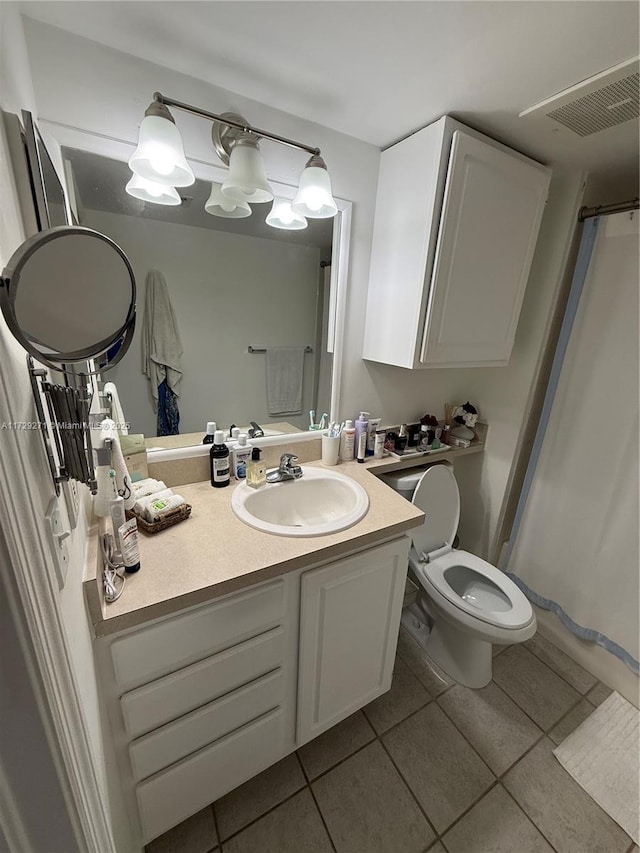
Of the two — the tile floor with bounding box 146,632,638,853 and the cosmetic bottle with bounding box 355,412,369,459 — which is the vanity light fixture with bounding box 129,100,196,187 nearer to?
the cosmetic bottle with bounding box 355,412,369,459

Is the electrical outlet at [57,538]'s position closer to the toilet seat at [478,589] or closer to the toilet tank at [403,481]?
the toilet tank at [403,481]

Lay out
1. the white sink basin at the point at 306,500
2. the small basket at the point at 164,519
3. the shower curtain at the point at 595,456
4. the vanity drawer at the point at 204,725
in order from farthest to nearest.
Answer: the shower curtain at the point at 595,456 → the white sink basin at the point at 306,500 → the small basket at the point at 164,519 → the vanity drawer at the point at 204,725

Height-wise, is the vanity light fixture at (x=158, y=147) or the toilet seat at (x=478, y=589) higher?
the vanity light fixture at (x=158, y=147)

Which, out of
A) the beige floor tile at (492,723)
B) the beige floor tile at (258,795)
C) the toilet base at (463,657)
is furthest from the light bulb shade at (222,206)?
the beige floor tile at (492,723)

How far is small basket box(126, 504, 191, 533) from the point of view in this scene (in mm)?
963

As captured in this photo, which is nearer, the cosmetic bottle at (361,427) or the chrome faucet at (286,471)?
the chrome faucet at (286,471)

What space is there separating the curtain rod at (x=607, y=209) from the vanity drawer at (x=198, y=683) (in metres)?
2.00

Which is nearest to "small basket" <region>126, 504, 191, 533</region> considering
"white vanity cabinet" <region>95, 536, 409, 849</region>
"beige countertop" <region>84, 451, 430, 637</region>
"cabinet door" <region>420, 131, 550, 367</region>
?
"beige countertop" <region>84, 451, 430, 637</region>

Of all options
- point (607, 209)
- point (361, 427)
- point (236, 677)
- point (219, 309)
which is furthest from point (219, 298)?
point (607, 209)

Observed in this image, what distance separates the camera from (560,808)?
1152mm

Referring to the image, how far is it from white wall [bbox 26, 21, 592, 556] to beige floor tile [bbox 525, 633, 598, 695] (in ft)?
1.58

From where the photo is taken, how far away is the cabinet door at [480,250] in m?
1.15

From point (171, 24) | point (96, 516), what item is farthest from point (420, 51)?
point (96, 516)

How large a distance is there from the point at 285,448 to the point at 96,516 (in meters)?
0.70
